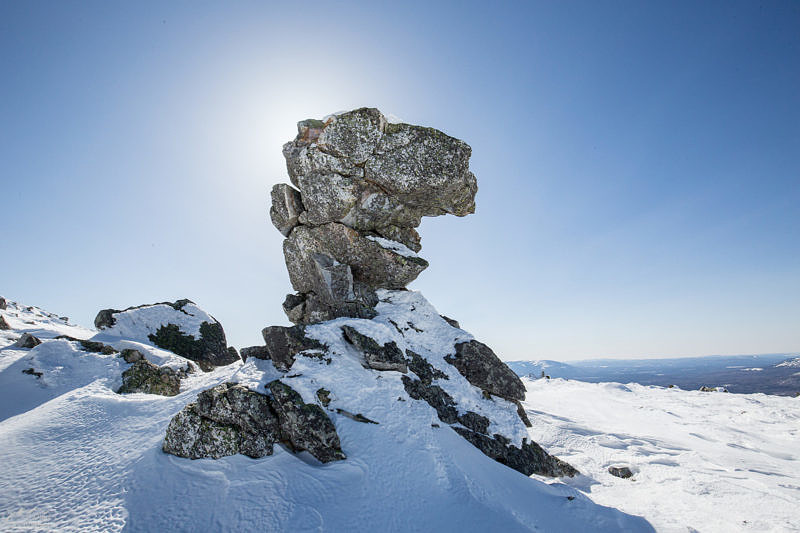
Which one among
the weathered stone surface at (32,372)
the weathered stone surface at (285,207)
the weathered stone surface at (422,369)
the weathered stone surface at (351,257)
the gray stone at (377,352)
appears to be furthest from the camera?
the weathered stone surface at (285,207)

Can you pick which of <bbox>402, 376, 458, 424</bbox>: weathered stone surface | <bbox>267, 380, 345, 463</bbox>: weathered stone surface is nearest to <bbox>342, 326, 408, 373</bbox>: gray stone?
<bbox>402, 376, 458, 424</bbox>: weathered stone surface

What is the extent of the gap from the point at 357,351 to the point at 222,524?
8359 millimetres

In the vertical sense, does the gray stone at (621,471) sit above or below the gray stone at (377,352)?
below

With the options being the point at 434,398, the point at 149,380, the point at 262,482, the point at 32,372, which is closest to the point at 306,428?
the point at 262,482

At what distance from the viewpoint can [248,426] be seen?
31.4 ft

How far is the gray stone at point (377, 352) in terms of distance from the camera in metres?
14.5

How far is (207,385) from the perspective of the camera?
42.6 ft

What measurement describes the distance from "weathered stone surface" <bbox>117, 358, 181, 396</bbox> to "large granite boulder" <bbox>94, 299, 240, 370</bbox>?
7.81 meters

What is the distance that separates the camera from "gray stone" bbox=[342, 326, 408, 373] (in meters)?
14.5

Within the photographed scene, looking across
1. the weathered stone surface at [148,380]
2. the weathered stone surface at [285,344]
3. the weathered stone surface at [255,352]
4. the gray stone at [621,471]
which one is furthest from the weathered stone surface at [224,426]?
the gray stone at [621,471]

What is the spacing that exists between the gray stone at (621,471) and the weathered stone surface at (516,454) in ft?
12.8

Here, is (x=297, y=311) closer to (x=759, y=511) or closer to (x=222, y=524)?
(x=222, y=524)

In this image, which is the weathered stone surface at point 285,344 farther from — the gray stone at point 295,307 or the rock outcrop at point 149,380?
the gray stone at point 295,307

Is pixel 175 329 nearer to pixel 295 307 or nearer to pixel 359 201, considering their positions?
pixel 295 307
